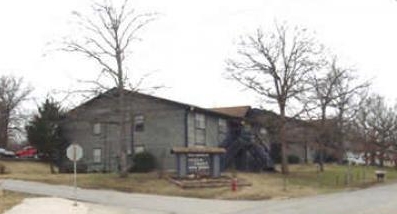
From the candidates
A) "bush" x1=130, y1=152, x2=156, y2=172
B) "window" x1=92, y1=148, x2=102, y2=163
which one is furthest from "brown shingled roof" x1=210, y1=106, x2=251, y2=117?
"bush" x1=130, y1=152, x2=156, y2=172

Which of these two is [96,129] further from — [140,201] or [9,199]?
[9,199]

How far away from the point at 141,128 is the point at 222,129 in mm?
8123

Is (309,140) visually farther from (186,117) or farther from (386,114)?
(386,114)

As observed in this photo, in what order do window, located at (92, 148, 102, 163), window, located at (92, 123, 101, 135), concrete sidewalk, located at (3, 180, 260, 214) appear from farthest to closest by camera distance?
window, located at (92, 123, 101, 135), window, located at (92, 148, 102, 163), concrete sidewalk, located at (3, 180, 260, 214)

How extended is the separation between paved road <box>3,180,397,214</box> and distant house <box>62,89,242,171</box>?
485 inches

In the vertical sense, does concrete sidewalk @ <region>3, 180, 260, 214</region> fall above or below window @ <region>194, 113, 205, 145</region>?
below

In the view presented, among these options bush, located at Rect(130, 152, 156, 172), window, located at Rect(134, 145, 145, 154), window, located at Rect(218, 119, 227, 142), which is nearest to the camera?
bush, located at Rect(130, 152, 156, 172)

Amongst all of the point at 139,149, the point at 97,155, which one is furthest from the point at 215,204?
the point at 97,155

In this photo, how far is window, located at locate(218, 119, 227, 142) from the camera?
56062 mm

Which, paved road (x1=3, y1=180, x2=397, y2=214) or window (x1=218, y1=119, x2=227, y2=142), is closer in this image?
paved road (x1=3, y1=180, x2=397, y2=214)

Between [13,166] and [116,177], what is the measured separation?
839 inches

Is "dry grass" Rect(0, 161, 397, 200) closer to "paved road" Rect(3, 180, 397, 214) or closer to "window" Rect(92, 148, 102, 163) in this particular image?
"paved road" Rect(3, 180, 397, 214)

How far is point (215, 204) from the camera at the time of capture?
102ft

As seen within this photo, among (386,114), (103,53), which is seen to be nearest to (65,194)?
(103,53)
